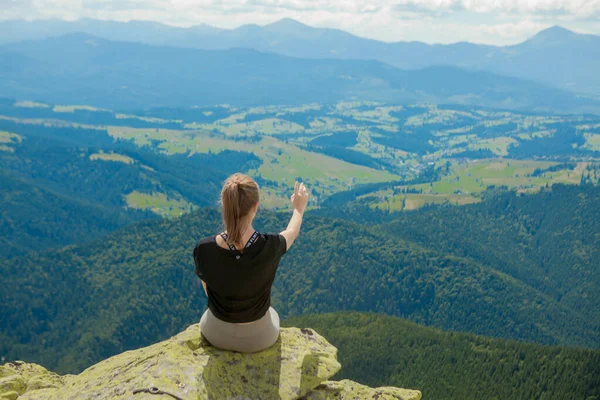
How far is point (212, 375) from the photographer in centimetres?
2084

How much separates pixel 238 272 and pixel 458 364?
131451 millimetres

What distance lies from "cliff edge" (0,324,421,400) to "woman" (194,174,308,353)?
829mm

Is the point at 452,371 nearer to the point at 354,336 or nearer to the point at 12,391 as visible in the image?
the point at 354,336

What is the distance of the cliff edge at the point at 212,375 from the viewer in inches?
789

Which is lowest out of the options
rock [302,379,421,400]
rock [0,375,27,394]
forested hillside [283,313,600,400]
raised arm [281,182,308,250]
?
forested hillside [283,313,600,400]

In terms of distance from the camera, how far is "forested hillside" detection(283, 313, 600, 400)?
418 feet

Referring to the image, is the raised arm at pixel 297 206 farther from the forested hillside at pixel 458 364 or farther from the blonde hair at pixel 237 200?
the forested hillside at pixel 458 364

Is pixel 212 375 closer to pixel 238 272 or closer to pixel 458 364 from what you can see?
pixel 238 272

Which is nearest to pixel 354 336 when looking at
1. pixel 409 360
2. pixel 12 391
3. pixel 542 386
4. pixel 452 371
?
pixel 409 360

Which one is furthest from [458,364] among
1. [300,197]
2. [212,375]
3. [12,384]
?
[212,375]

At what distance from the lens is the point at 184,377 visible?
20.2 metres

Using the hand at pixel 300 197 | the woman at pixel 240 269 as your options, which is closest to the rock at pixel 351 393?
the woman at pixel 240 269

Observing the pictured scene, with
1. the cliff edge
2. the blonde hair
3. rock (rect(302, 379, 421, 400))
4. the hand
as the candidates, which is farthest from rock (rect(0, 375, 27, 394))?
the hand

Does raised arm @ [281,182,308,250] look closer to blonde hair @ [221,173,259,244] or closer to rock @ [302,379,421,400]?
blonde hair @ [221,173,259,244]
